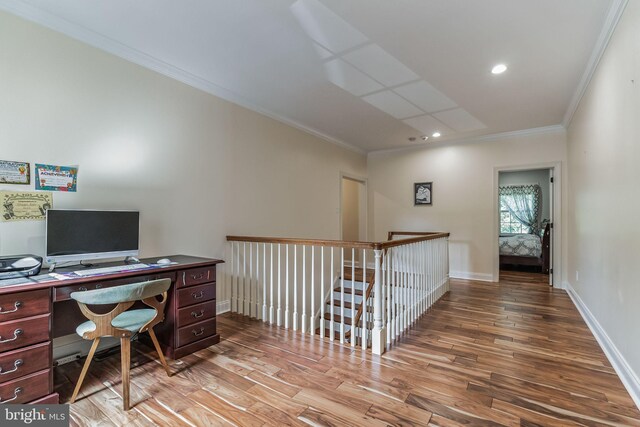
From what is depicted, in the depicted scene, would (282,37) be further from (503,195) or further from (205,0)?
(503,195)

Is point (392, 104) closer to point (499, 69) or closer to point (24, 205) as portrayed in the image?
point (499, 69)

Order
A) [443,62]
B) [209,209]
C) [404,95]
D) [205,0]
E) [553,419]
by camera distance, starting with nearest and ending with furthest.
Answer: [553,419], [205,0], [443,62], [209,209], [404,95]

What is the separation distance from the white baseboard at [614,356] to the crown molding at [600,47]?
247 centimetres

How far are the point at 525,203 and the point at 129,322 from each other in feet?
30.9

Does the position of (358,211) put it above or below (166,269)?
above

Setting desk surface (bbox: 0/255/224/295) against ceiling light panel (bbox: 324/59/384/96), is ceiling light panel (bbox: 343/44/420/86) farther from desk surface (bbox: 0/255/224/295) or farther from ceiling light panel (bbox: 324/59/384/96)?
desk surface (bbox: 0/255/224/295)

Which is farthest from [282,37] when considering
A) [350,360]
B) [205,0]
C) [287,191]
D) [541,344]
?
[541,344]

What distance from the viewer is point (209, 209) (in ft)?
11.3

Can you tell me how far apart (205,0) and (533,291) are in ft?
18.4

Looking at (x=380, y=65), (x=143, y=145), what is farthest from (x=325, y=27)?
(x=143, y=145)

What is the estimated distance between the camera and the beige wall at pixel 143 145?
2203 millimetres

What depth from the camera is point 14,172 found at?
215 centimetres

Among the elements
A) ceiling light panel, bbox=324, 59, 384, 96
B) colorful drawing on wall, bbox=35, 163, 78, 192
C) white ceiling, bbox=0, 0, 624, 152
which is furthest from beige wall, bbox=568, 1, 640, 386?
colorful drawing on wall, bbox=35, 163, 78, 192

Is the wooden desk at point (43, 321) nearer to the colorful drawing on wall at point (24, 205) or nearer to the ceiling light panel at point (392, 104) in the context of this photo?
the colorful drawing on wall at point (24, 205)
